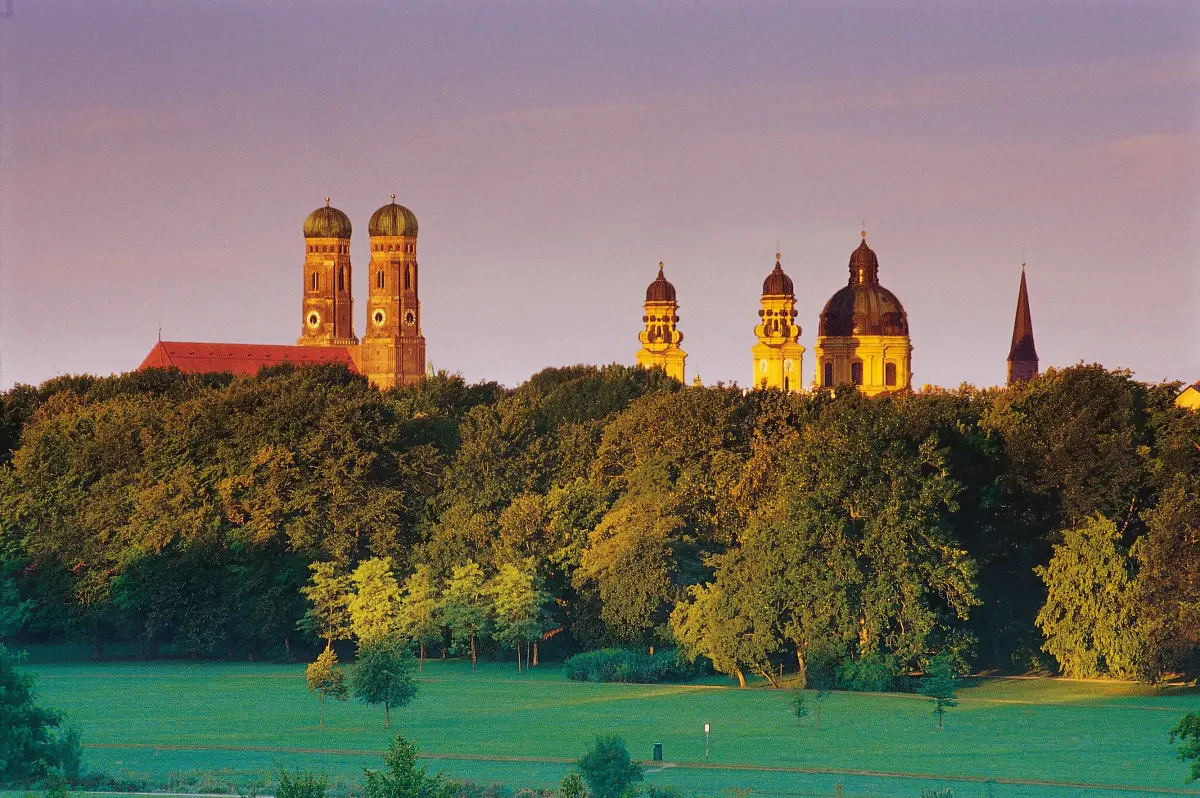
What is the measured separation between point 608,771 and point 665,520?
1267 inches

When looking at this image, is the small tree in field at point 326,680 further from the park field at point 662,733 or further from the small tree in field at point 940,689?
the small tree in field at point 940,689

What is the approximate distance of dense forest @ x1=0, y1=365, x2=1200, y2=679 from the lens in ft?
247

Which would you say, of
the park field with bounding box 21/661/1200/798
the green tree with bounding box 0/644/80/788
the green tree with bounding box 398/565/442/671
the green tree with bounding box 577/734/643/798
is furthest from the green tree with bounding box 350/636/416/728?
A: the green tree with bounding box 577/734/643/798

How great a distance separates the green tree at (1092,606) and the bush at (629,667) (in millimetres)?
12929

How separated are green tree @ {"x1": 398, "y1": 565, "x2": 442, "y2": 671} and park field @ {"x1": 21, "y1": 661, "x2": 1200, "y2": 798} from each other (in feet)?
8.44

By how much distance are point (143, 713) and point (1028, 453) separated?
108ft

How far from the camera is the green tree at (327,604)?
84.0 m

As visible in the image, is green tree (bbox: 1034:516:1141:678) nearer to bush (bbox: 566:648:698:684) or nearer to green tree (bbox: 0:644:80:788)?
bush (bbox: 566:648:698:684)

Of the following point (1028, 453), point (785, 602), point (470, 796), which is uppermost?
point (1028, 453)

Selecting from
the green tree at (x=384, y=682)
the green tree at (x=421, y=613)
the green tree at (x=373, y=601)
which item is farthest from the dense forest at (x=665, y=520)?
the green tree at (x=384, y=682)

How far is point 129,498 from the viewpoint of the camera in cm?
9044

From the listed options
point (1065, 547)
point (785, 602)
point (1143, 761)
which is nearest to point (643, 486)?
point (785, 602)

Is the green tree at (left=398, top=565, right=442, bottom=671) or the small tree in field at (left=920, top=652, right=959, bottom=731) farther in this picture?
the green tree at (left=398, top=565, right=442, bottom=671)

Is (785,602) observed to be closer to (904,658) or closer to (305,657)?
(904,658)
